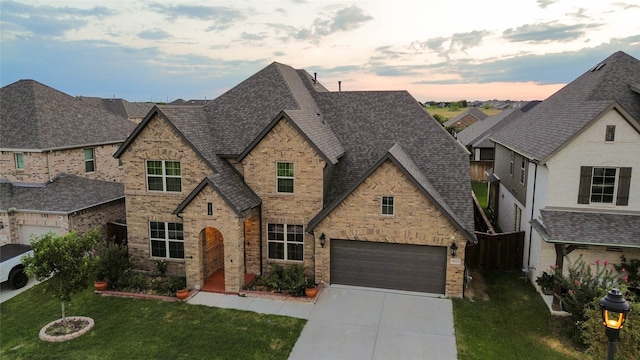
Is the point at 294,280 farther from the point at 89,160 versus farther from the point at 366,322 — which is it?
the point at 89,160

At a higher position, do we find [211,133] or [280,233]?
[211,133]

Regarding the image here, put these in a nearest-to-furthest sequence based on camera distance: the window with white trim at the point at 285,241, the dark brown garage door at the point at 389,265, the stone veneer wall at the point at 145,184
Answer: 1. the dark brown garage door at the point at 389,265
2. the stone veneer wall at the point at 145,184
3. the window with white trim at the point at 285,241

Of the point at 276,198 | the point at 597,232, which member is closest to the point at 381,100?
the point at 276,198

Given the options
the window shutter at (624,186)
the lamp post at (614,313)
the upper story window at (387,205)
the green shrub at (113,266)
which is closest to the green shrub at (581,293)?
the window shutter at (624,186)

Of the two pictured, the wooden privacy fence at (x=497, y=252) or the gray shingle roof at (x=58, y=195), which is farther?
the gray shingle roof at (x=58, y=195)

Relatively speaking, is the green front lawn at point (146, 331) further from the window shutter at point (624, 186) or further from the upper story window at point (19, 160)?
the window shutter at point (624, 186)

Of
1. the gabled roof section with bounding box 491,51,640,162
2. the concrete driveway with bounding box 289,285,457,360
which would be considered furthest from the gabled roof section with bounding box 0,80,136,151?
the gabled roof section with bounding box 491,51,640,162

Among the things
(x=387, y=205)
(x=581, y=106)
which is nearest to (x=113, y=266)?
(x=387, y=205)

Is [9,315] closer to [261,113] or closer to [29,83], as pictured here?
[261,113]
